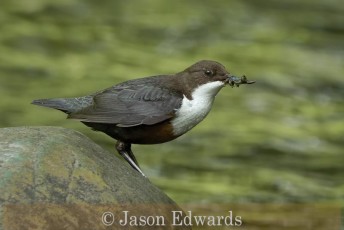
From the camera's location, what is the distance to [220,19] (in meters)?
13.3

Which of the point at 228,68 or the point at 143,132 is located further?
the point at 228,68

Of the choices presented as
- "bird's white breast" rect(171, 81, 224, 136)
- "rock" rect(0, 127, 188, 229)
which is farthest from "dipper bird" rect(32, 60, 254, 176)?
"rock" rect(0, 127, 188, 229)

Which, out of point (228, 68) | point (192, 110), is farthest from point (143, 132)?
point (228, 68)

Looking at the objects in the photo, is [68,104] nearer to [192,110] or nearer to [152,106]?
[152,106]

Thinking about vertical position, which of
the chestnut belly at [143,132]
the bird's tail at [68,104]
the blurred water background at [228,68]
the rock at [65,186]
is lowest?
the rock at [65,186]

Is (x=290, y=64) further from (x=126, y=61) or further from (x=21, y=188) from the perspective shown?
(x=21, y=188)

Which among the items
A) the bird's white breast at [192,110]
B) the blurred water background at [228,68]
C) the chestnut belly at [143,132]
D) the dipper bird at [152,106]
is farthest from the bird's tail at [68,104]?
the blurred water background at [228,68]

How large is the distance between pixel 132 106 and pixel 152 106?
12 centimetres

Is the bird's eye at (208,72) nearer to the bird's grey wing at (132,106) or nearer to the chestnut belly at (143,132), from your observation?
the bird's grey wing at (132,106)

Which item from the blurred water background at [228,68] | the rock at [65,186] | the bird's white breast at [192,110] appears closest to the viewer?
the rock at [65,186]

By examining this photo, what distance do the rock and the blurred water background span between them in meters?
3.02

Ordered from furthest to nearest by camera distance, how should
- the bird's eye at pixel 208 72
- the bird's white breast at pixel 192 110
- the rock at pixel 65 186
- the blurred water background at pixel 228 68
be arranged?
the blurred water background at pixel 228 68
the bird's eye at pixel 208 72
the bird's white breast at pixel 192 110
the rock at pixel 65 186

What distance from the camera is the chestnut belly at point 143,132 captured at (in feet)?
15.7

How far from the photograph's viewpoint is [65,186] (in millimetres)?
4148
